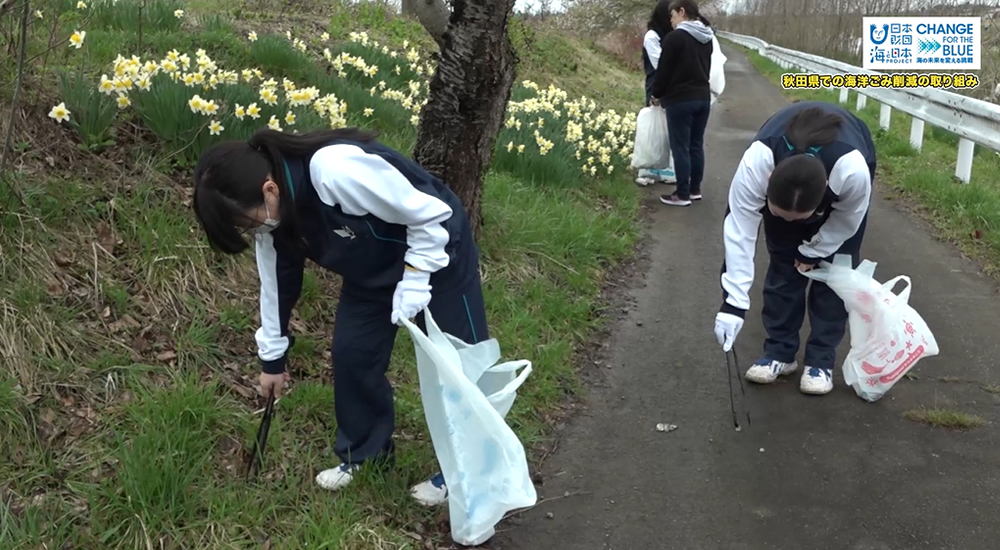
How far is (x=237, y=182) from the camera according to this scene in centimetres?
244

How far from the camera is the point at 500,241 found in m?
5.48

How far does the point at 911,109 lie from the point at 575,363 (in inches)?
286

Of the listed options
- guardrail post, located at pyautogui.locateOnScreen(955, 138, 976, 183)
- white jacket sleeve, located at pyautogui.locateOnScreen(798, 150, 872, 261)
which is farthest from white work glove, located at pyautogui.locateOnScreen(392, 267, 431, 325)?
guardrail post, located at pyautogui.locateOnScreen(955, 138, 976, 183)

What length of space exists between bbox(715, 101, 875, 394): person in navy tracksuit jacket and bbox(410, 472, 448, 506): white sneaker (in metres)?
1.43

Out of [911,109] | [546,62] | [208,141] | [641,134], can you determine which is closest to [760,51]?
[546,62]

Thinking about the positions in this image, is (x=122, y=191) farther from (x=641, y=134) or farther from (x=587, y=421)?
(x=641, y=134)

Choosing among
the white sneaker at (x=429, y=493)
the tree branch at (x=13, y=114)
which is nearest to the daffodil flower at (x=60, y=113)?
the tree branch at (x=13, y=114)

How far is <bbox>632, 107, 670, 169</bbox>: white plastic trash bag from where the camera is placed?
809 cm

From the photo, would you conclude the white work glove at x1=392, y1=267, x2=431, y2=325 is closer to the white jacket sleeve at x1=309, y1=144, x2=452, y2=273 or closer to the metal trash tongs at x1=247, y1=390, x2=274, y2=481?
the white jacket sleeve at x1=309, y1=144, x2=452, y2=273

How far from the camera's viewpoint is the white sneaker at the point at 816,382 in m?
4.09

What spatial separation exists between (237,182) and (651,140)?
6260 millimetres

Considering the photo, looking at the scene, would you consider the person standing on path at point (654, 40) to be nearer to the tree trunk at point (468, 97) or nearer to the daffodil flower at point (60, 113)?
the tree trunk at point (468, 97)

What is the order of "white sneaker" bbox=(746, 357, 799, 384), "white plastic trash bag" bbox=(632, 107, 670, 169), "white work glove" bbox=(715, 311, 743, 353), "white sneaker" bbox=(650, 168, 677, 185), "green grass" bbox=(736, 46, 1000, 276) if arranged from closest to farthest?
"white work glove" bbox=(715, 311, 743, 353), "white sneaker" bbox=(746, 357, 799, 384), "green grass" bbox=(736, 46, 1000, 276), "white plastic trash bag" bbox=(632, 107, 670, 169), "white sneaker" bbox=(650, 168, 677, 185)

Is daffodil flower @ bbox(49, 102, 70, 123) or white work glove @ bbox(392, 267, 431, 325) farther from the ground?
daffodil flower @ bbox(49, 102, 70, 123)
